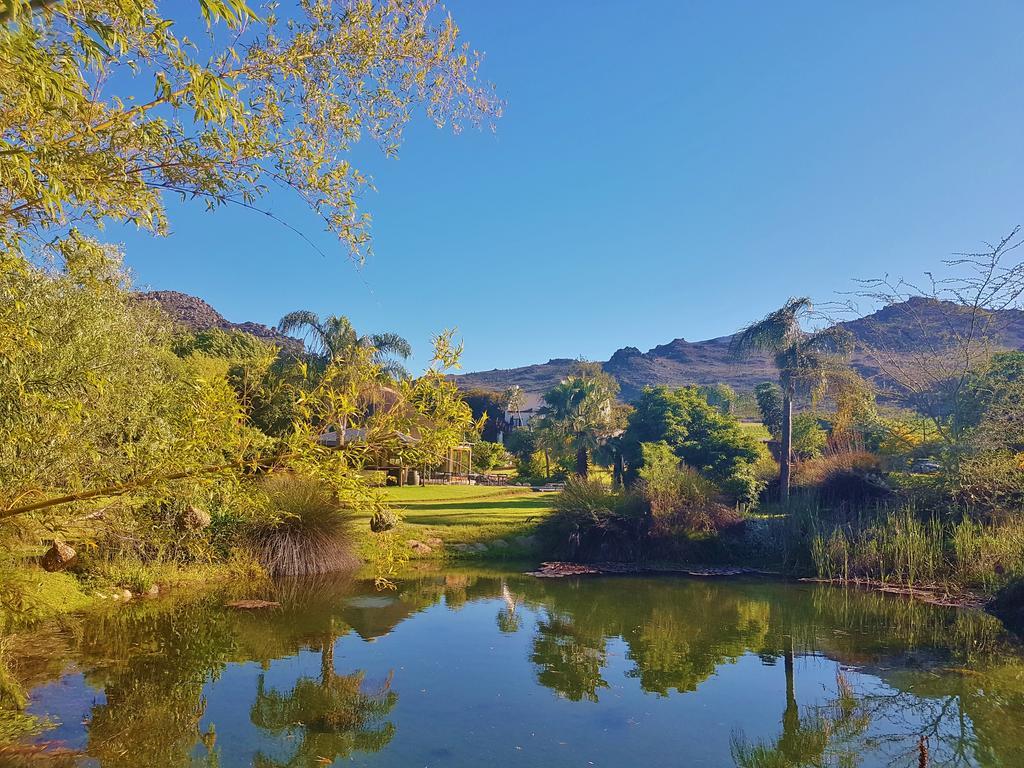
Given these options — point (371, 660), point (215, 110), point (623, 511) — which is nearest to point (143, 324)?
point (371, 660)

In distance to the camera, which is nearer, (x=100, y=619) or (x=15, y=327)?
(x=15, y=327)

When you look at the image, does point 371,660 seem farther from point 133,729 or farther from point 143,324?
point 143,324

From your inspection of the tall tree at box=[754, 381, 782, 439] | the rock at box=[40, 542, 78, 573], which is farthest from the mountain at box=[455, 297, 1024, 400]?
the rock at box=[40, 542, 78, 573]

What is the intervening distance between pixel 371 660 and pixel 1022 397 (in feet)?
53.5

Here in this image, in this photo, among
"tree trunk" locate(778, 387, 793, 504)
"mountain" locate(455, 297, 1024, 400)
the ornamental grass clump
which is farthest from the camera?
"mountain" locate(455, 297, 1024, 400)

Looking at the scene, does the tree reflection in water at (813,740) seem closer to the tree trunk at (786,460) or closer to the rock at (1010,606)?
the rock at (1010,606)

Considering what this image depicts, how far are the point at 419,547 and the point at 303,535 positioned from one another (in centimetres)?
390

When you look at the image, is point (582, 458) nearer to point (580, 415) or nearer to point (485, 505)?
point (580, 415)

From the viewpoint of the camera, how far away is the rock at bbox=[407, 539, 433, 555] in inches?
742

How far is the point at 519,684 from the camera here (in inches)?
357

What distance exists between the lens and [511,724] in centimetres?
764

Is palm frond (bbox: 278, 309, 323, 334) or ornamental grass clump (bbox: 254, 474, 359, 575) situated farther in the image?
palm frond (bbox: 278, 309, 323, 334)

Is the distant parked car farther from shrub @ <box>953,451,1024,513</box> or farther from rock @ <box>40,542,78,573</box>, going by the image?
rock @ <box>40,542,78,573</box>

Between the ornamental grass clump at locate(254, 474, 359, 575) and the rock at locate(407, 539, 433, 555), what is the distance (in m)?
2.46
